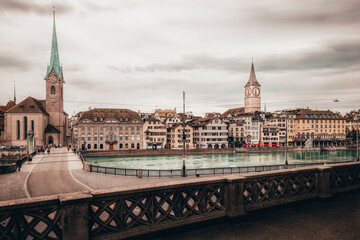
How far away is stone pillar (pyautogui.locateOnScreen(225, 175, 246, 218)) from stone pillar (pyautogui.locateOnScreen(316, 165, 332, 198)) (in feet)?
11.1

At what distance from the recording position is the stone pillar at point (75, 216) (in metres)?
5.02

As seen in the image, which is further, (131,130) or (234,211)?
(131,130)

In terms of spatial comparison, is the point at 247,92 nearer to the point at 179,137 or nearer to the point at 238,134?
the point at 238,134

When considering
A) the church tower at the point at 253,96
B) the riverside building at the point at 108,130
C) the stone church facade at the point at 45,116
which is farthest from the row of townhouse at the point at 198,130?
the church tower at the point at 253,96

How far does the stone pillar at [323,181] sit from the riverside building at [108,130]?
245ft

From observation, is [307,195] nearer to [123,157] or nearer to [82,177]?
[82,177]

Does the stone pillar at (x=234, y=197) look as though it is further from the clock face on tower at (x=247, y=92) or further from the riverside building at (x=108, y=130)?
the clock face on tower at (x=247, y=92)

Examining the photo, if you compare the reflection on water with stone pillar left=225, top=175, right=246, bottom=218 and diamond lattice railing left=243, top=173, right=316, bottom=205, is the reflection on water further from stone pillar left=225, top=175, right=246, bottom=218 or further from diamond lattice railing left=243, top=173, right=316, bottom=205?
stone pillar left=225, top=175, right=246, bottom=218

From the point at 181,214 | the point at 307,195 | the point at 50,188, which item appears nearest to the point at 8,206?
the point at 181,214

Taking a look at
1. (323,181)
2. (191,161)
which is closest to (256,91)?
(191,161)

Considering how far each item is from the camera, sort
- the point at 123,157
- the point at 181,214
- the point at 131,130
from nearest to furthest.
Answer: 1. the point at 181,214
2. the point at 123,157
3. the point at 131,130

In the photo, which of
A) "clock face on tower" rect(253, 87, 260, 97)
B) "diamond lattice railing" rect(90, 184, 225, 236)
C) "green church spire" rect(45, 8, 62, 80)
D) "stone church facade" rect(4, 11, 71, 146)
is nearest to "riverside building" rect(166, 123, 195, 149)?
"stone church facade" rect(4, 11, 71, 146)

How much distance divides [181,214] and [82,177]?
19.4 meters

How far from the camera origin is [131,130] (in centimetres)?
8431
